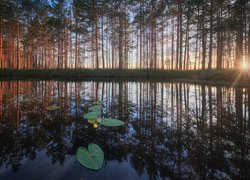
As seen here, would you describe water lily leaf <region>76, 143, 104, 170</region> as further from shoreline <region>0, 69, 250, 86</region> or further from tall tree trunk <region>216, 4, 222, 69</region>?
tall tree trunk <region>216, 4, 222, 69</region>

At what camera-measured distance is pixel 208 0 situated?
58.6ft

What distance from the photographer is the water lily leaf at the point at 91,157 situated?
6.58 feet

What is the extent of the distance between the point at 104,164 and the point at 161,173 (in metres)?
0.84

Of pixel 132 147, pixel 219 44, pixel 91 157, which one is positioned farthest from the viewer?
pixel 219 44

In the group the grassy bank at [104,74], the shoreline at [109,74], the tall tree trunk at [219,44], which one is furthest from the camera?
the grassy bank at [104,74]

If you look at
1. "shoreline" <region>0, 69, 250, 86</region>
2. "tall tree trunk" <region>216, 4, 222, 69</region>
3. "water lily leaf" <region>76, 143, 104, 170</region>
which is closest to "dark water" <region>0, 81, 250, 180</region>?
"water lily leaf" <region>76, 143, 104, 170</region>

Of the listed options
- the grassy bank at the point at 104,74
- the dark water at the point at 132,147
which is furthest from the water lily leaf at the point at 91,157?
the grassy bank at the point at 104,74

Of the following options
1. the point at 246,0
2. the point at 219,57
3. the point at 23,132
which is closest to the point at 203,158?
the point at 23,132

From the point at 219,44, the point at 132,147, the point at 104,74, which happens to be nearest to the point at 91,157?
the point at 132,147

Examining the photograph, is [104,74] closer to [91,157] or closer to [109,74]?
[109,74]

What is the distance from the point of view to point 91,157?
2.19 meters

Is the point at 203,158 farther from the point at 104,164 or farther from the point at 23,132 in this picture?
the point at 23,132

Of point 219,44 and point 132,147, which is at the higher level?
point 219,44

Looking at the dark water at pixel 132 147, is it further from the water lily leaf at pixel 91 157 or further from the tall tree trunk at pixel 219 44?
the tall tree trunk at pixel 219 44
